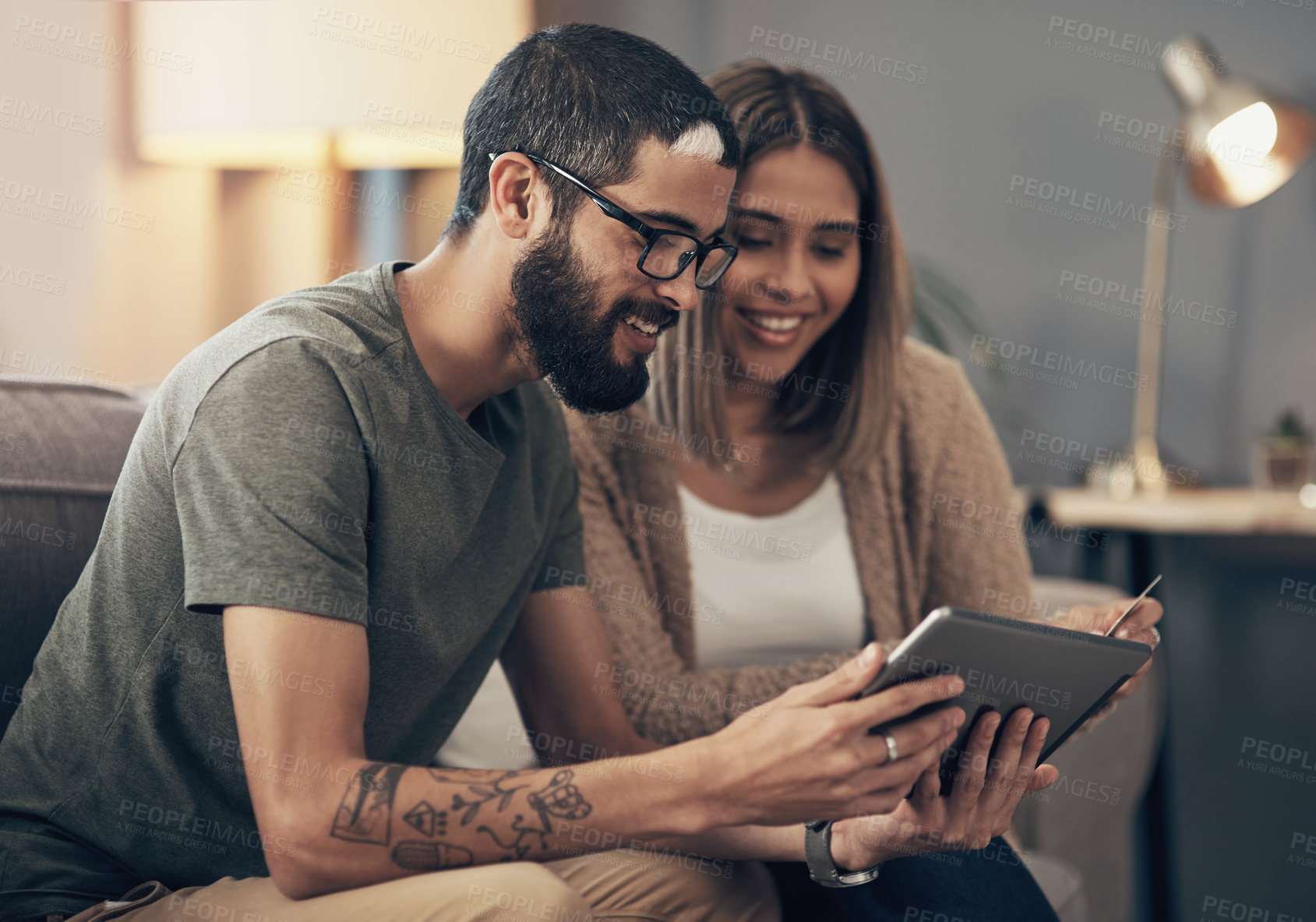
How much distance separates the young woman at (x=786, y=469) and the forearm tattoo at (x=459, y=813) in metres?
0.38

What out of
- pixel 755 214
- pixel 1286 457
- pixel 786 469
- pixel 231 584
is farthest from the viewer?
pixel 1286 457

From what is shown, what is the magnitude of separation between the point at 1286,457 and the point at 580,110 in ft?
4.97

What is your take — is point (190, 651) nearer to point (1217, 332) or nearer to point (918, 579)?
point (918, 579)

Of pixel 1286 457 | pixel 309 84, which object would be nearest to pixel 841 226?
pixel 309 84

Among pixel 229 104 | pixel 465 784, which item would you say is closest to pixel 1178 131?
pixel 229 104

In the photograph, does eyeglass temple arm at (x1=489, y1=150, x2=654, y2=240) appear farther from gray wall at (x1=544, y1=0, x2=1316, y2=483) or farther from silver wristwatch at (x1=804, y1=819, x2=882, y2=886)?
gray wall at (x1=544, y1=0, x2=1316, y2=483)

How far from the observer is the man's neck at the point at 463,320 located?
0.90 m

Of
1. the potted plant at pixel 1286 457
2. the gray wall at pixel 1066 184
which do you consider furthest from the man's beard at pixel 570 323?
the potted plant at pixel 1286 457

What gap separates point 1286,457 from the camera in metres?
1.86

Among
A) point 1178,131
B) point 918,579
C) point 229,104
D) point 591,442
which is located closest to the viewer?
point 591,442

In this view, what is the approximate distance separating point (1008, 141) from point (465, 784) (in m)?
1.94

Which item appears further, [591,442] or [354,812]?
[591,442]

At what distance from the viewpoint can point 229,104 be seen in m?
1.51

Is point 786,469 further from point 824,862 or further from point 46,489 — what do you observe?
point 46,489
